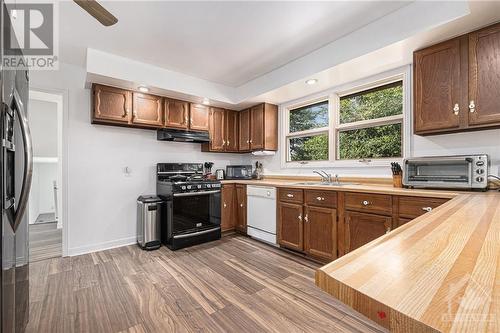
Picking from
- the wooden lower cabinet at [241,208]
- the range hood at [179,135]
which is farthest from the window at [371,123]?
the range hood at [179,135]

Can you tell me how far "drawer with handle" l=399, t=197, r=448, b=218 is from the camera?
1854 millimetres

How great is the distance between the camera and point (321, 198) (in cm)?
258

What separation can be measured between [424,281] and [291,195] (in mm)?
2484

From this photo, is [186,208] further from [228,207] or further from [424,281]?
[424,281]

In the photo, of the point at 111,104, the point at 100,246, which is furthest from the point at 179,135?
the point at 100,246

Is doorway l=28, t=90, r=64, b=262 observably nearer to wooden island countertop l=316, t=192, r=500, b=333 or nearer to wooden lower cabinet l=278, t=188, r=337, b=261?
wooden lower cabinet l=278, t=188, r=337, b=261

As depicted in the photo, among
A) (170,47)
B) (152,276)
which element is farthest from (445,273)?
(170,47)

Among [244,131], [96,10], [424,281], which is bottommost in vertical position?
[424,281]

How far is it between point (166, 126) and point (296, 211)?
2.26 m

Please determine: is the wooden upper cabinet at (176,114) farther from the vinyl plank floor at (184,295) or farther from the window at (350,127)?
the vinyl plank floor at (184,295)

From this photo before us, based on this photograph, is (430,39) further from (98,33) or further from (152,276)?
(152,276)

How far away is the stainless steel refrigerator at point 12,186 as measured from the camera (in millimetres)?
970

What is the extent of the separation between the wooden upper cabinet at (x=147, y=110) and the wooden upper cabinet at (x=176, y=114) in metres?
0.10

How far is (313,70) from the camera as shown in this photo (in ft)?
9.02
